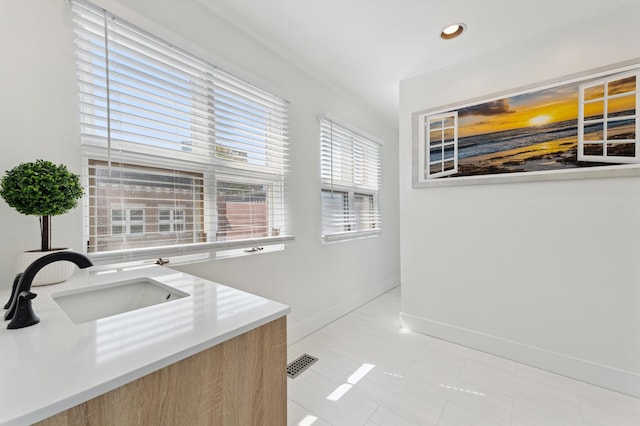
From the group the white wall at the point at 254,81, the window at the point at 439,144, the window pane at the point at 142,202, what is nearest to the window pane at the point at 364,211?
the white wall at the point at 254,81

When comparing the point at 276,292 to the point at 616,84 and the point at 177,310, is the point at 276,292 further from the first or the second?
the point at 616,84

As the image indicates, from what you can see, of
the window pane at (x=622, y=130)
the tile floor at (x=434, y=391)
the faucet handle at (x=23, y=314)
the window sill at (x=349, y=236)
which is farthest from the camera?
the window sill at (x=349, y=236)

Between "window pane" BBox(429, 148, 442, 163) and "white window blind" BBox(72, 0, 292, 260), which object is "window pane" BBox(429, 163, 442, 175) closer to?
"window pane" BBox(429, 148, 442, 163)

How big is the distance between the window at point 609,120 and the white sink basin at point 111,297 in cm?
261

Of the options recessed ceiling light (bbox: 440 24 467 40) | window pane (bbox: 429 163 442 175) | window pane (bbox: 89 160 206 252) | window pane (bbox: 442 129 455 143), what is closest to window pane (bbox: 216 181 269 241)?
window pane (bbox: 89 160 206 252)

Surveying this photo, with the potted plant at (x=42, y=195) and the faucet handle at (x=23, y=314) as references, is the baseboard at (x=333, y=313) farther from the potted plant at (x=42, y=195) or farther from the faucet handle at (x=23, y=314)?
the faucet handle at (x=23, y=314)

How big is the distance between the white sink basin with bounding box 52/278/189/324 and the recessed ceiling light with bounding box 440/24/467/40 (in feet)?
7.83

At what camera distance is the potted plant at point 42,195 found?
97 centimetres

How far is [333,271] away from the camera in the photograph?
283 centimetres

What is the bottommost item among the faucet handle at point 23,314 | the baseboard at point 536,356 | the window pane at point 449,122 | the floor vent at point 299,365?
the floor vent at point 299,365

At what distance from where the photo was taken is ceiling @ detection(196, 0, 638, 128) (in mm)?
1748

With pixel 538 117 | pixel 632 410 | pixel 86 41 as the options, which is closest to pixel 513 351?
pixel 632 410

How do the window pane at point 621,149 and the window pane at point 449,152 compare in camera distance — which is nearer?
the window pane at point 621,149

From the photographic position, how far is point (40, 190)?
98 centimetres
